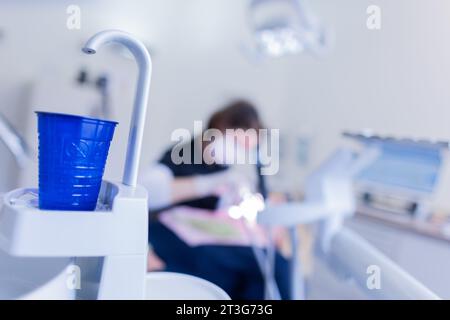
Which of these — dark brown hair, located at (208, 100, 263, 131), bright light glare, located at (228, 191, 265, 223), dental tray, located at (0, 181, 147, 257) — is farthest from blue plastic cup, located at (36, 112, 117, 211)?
dark brown hair, located at (208, 100, 263, 131)

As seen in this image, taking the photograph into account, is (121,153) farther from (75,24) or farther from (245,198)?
(245,198)

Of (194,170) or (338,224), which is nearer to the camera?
(338,224)

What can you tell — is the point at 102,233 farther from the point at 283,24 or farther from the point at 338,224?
the point at 283,24

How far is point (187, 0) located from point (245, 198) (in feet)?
3.11

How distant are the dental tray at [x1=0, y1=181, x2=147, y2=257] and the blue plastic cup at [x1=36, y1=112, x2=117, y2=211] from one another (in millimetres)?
16

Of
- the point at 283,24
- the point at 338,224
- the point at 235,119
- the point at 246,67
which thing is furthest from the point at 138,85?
the point at 246,67

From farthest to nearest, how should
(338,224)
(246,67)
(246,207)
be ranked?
(246,67), (246,207), (338,224)

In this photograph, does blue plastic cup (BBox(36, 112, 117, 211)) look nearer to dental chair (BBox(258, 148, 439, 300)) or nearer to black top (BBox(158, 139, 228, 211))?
dental chair (BBox(258, 148, 439, 300))

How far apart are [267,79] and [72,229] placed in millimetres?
1869

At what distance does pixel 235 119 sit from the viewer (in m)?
1.33

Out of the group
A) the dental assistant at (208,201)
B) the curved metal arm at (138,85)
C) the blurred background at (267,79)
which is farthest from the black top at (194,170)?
the curved metal arm at (138,85)

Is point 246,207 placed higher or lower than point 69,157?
lower

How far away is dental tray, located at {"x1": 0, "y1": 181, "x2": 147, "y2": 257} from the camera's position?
1.01 ft
